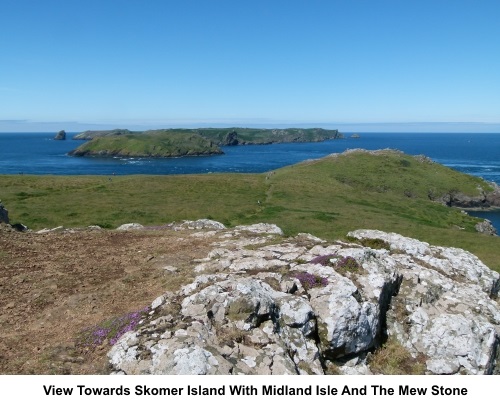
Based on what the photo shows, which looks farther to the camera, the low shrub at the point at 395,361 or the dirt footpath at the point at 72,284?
the low shrub at the point at 395,361

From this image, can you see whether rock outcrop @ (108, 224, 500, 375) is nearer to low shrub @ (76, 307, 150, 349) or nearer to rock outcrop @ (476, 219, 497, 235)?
low shrub @ (76, 307, 150, 349)

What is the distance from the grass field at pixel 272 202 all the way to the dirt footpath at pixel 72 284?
36221mm

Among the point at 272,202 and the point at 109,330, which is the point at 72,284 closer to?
the point at 109,330

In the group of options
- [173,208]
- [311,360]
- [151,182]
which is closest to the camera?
[311,360]

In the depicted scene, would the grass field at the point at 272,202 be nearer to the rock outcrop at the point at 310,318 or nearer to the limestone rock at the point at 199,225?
the limestone rock at the point at 199,225

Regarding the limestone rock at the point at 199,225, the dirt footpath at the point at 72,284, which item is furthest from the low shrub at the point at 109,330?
the limestone rock at the point at 199,225

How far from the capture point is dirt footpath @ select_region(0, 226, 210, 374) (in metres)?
14.4

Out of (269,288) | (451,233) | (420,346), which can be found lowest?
(451,233)

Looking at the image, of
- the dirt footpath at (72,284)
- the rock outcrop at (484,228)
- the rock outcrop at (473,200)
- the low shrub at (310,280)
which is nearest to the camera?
the dirt footpath at (72,284)

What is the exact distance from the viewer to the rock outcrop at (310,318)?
45.1ft
